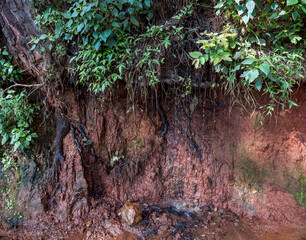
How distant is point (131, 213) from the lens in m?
2.92

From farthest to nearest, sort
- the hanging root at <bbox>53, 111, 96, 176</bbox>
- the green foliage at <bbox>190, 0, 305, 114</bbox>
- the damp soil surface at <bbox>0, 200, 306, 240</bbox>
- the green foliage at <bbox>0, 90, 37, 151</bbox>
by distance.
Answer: the hanging root at <bbox>53, 111, 96, 176</bbox>
the green foliage at <bbox>0, 90, 37, 151</bbox>
the damp soil surface at <bbox>0, 200, 306, 240</bbox>
the green foliage at <bbox>190, 0, 305, 114</bbox>

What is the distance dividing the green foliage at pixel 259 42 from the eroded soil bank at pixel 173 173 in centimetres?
77

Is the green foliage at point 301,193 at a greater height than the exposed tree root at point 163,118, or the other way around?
the exposed tree root at point 163,118

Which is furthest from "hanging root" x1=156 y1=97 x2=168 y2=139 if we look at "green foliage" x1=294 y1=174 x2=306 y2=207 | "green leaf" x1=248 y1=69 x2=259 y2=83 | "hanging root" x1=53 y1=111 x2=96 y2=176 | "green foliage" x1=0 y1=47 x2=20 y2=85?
"green foliage" x1=0 y1=47 x2=20 y2=85

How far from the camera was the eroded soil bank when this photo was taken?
2877 millimetres

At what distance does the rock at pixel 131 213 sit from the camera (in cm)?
288

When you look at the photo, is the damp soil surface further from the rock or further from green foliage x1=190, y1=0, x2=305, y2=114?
green foliage x1=190, y1=0, x2=305, y2=114

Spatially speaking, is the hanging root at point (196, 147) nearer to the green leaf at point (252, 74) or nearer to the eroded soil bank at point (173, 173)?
the eroded soil bank at point (173, 173)

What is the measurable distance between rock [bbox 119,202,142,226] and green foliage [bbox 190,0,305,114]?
2.09m

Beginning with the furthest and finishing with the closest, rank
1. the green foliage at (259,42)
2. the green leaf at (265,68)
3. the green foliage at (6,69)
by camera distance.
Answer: the green foliage at (6,69) → the green foliage at (259,42) → the green leaf at (265,68)

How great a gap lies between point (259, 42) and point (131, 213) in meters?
2.58

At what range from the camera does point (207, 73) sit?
2857 millimetres

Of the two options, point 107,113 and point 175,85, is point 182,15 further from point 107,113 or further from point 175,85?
point 107,113

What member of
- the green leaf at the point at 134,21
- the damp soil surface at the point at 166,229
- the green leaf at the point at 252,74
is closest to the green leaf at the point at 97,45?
the green leaf at the point at 134,21
